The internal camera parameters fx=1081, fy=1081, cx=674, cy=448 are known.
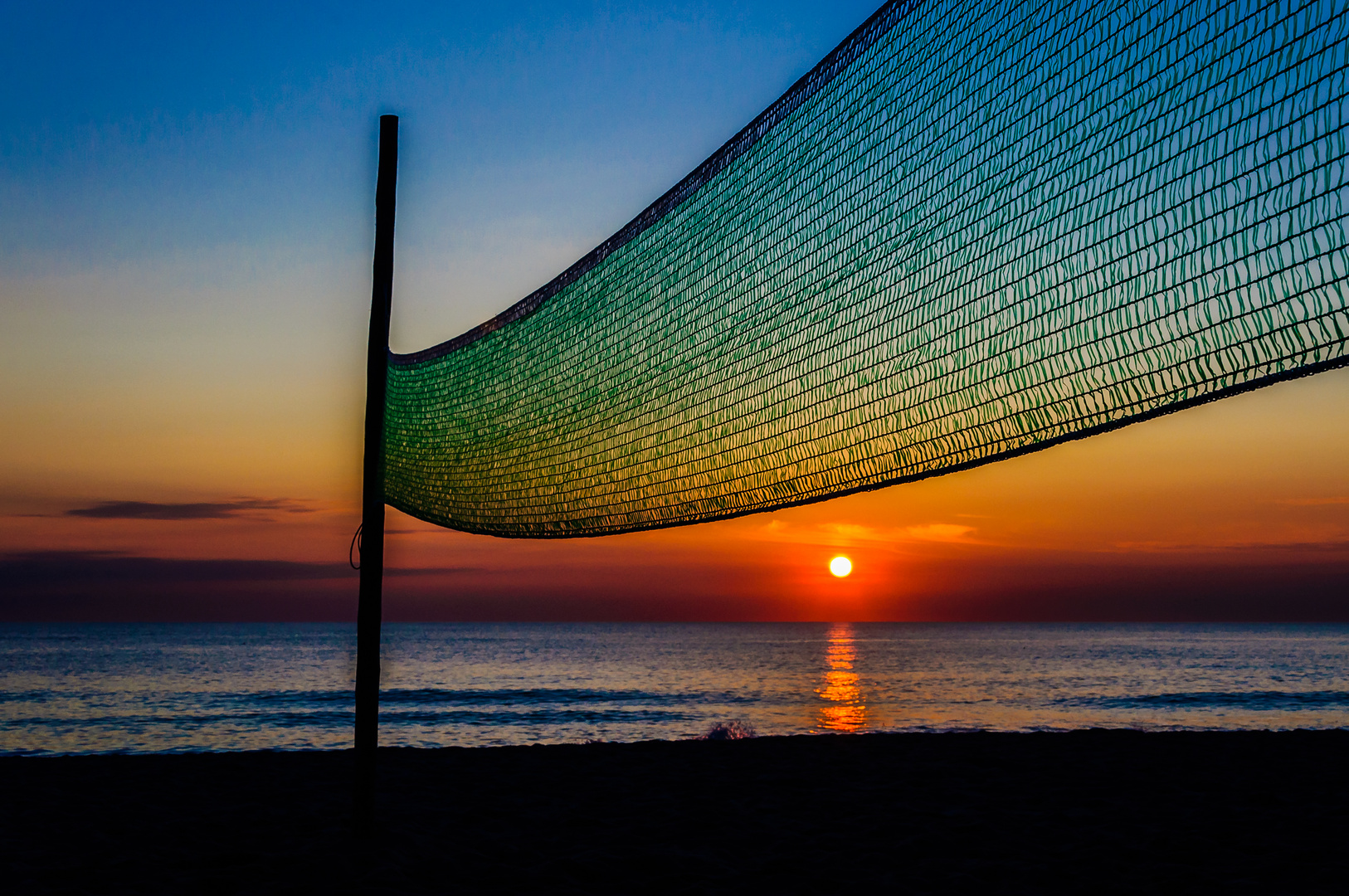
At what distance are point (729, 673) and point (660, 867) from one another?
47476mm

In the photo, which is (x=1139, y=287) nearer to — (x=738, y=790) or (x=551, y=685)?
(x=738, y=790)

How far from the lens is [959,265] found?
4.42m

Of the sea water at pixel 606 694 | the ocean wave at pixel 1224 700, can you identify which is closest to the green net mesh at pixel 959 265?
the sea water at pixel 606 694

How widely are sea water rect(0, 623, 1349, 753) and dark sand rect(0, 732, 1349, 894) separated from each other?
12274 millimetres

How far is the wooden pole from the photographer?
5.46m

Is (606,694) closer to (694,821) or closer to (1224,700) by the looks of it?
(1224,700)

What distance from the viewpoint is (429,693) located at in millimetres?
36156

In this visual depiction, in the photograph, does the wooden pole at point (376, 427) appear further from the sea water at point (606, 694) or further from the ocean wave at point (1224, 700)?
the ocean wave at point (1224, 700)

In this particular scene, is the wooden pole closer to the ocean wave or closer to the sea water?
the sea water

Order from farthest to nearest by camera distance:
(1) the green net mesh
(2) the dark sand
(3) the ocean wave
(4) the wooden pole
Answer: (3) the ocean wave → (4) the wooden pole → (2) the dark sand → (1) the green net mesh

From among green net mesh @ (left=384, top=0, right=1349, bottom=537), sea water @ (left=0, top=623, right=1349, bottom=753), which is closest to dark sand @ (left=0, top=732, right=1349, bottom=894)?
green net mesh @ (left=384, top=0, right=1349, bottom=537)

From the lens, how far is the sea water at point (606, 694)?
24.7 m

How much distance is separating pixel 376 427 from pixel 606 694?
33.7 meters

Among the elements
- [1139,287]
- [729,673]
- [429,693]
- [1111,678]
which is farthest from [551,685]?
[1139,287]
